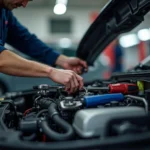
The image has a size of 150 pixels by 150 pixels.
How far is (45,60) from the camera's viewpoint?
2.25 meters

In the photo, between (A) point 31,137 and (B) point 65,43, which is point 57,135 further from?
(B) point 65,43

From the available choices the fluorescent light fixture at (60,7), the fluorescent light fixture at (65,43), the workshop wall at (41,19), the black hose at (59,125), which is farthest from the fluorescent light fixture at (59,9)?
the black hose at (59,125)

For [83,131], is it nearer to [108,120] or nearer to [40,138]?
[108,120]

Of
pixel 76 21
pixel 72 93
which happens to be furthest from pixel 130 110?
pixel 76 21

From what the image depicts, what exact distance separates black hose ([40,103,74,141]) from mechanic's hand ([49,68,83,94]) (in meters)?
0.21

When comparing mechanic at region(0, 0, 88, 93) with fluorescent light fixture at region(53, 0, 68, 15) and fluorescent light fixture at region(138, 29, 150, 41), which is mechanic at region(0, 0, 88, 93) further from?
fluorescent light fixture at region(138, 29, 150, 41)

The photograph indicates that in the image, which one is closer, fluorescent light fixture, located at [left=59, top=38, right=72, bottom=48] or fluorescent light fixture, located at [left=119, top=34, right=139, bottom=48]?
fluorescent light fixture, located at [left=59, top=38, right=72, bottom=48]

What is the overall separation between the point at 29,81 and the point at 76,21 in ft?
23.3

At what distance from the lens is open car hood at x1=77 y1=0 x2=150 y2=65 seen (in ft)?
5.08

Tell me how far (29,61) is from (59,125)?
0.54m

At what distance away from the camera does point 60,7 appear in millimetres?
11156

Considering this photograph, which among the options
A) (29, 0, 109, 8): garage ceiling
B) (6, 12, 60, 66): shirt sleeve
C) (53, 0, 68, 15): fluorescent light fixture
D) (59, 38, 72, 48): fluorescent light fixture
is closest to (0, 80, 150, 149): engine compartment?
(6, 12, 60, 66): shirt sleeve

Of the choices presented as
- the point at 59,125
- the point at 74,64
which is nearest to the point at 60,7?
the point at 74,64

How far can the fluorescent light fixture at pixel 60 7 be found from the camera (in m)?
10.5
